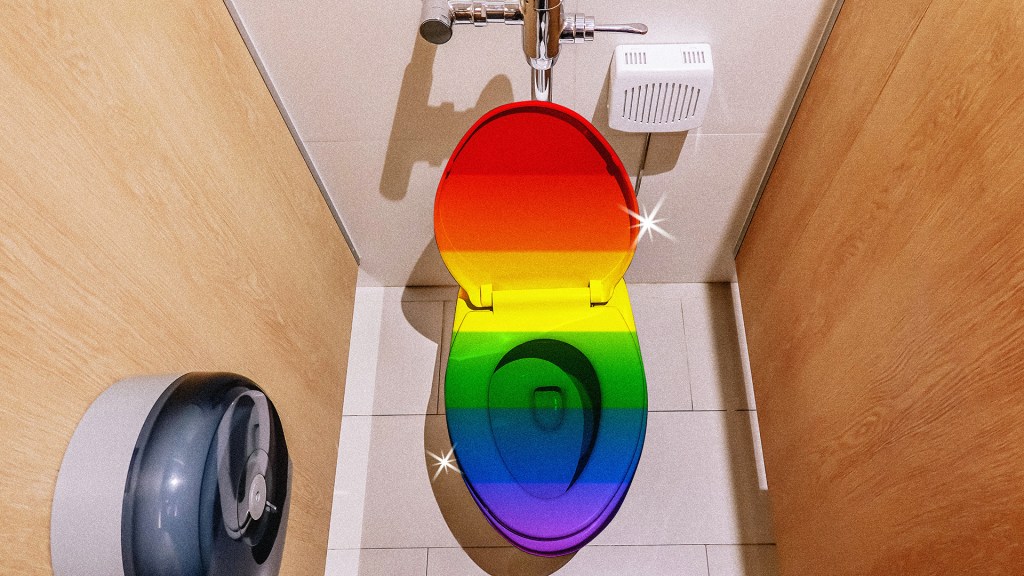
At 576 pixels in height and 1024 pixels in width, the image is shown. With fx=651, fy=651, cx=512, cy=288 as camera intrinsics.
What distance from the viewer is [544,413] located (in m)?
1.17

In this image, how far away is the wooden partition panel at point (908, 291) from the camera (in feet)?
2.24

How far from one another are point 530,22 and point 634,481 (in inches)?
40.5

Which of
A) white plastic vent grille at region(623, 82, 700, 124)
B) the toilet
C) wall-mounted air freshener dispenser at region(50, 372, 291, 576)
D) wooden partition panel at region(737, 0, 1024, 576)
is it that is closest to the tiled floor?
wooden partition panel at region(737, 0, 1024, 576)

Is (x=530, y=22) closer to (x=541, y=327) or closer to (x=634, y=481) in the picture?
(x=541, y=327)

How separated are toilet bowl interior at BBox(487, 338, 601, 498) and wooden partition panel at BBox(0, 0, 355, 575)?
0.41 meters

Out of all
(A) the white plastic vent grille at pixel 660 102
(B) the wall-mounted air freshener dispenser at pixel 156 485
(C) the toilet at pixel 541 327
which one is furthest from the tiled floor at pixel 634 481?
(B) the wall-mounted air freshener dispenser at pixel 156 485

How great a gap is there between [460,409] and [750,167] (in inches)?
29.1

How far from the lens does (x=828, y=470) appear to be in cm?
111

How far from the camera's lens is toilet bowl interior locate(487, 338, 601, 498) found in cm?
108

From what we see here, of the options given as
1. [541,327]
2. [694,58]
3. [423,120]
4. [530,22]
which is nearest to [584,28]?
[530,22]

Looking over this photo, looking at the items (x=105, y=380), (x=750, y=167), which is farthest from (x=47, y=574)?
(x=750, y=167)

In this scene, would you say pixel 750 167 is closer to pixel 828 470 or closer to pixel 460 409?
pixel 828 470

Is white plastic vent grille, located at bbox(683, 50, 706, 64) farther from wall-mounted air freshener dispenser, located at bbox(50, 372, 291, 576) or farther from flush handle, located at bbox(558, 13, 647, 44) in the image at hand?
wall-mounted air freshener dispenser, located at bbox(50, 372, 291, 576)

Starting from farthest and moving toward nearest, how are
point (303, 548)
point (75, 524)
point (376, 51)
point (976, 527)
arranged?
point (303, 548) < point (376, 51) < point (976, 527) < point (75, 524)
